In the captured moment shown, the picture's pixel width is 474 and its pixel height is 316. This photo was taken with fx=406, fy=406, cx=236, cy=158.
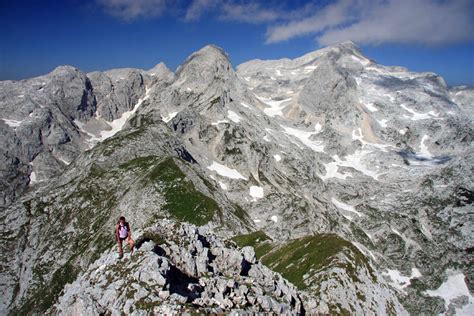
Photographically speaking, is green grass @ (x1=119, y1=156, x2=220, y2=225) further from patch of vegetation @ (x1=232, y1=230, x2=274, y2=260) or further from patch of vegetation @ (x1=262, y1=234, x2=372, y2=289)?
patch of vegetation @ (x1=262, y1=234, x2=372, y2=289)

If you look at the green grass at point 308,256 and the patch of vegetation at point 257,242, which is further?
the patch of vegetation at point 257,242

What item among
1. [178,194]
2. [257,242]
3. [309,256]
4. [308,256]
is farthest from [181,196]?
[309,256]

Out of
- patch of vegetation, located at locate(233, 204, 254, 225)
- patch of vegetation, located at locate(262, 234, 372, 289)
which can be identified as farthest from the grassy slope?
patch of vegetation, located at locate(262, 234, 372, 289)

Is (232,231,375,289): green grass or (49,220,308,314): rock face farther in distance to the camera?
(232,231,375,289): green grass

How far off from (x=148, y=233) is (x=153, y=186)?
9072 cm

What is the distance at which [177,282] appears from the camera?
137 ft

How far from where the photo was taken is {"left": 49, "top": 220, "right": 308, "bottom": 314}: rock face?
36.8 metres

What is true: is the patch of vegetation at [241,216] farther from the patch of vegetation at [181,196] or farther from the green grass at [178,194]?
the green grass at [178,194]

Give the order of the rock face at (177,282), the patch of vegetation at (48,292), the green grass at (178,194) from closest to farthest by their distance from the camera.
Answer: the rock face at (177,282) < the green grass at (178,194) < the patch of vegetation at (48,292)

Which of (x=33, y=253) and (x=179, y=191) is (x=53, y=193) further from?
(x=179, y=191)

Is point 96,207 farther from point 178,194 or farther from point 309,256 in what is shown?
point 309,256

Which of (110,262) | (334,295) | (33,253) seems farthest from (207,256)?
(33,253)

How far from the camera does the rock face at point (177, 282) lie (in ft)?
121

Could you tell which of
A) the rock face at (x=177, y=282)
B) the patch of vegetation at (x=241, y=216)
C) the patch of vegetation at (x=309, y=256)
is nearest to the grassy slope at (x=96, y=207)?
the patch of vegetation at (x=241, y=216)
